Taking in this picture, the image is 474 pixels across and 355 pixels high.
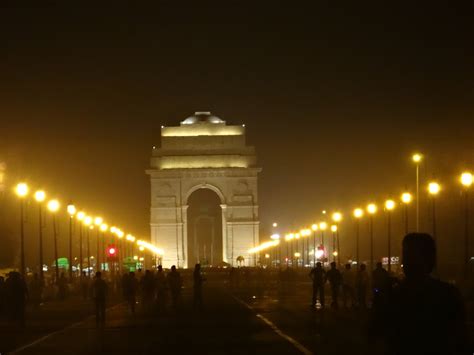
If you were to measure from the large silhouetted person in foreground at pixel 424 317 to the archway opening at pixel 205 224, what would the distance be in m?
152

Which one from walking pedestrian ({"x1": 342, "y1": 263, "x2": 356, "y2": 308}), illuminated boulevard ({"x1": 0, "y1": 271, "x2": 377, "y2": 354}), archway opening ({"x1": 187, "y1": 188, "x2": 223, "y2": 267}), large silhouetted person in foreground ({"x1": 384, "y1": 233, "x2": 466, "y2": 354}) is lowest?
illuminated boulevard ({"x1": 0, "y1": 271, "x2": 377, "y2": 354})

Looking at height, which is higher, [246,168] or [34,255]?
[246,168]

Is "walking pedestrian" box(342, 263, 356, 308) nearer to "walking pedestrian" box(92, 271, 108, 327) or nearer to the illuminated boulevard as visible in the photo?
the illuminated boulevard

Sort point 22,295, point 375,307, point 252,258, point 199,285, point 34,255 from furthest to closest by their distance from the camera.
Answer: point 252,258 → point 34,255 → point 199,285 → point 22,295 → point 375,307

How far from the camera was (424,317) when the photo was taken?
6.20 meters

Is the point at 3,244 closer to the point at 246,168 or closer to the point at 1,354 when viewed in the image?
the point at 246,168

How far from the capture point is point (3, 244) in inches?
3258

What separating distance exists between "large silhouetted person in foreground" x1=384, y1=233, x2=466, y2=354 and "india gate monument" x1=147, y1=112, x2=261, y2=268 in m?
114

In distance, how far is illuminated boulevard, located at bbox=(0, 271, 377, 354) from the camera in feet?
66.1

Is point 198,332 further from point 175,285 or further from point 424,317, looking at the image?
point 424,317

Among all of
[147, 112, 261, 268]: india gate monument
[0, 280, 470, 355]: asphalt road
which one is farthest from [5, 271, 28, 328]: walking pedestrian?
[147, 112, 261, 268]: india gate monument

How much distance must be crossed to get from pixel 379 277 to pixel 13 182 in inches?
2231

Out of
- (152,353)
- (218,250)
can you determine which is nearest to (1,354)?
(152,353)

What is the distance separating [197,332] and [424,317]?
18823 millimetres
